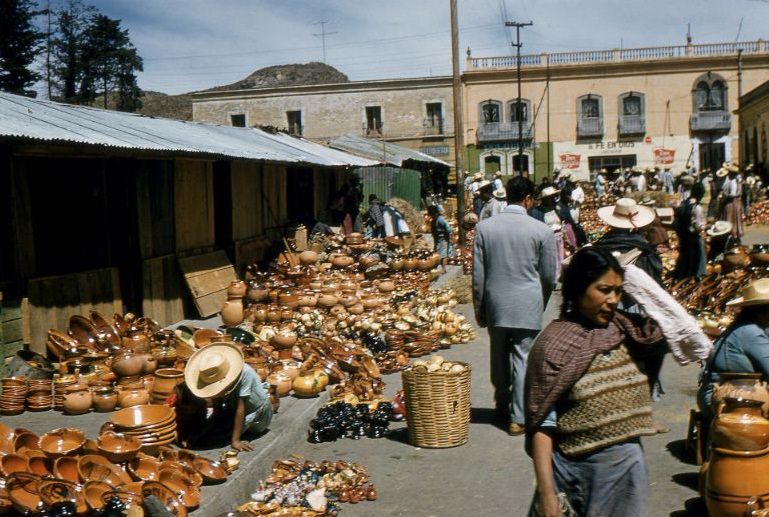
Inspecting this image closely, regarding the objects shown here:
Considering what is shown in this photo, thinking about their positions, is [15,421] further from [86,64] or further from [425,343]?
[86,64]

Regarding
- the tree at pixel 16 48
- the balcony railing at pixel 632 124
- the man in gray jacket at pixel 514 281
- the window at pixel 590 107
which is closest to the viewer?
the man in gray jacket at pixel 514 281

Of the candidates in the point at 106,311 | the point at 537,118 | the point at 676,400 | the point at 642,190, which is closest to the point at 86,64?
the point at 537,118

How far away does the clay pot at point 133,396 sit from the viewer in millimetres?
7430

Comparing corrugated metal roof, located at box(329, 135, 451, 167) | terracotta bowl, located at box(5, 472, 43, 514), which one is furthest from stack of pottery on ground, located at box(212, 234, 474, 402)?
corrugated metal roof, located at box(329, 135, 451, 167)

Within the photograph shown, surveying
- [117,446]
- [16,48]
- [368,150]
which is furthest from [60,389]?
[16,48]

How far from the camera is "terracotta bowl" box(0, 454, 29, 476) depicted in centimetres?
501

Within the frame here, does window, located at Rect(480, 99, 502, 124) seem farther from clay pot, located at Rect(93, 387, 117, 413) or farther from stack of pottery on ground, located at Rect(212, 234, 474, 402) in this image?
clay pot, located at Rect(93, 387, 117, 413)

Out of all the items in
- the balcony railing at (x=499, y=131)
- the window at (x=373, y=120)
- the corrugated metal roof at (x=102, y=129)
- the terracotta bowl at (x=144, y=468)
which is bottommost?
the terracotta bowl at (x=144, y=468)

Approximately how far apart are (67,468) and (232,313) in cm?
688

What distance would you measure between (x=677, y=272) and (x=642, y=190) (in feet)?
74.3

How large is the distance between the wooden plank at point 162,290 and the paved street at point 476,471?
5039 mm

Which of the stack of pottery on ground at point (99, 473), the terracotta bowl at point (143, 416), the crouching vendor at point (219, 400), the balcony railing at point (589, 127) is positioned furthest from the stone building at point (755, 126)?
the stack of pottery on ground at point (99, 473)

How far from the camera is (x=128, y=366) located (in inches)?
322

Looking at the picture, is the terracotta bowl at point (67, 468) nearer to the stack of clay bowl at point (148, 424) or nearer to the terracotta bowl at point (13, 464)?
the terracotta bowl at point (13, 464)
